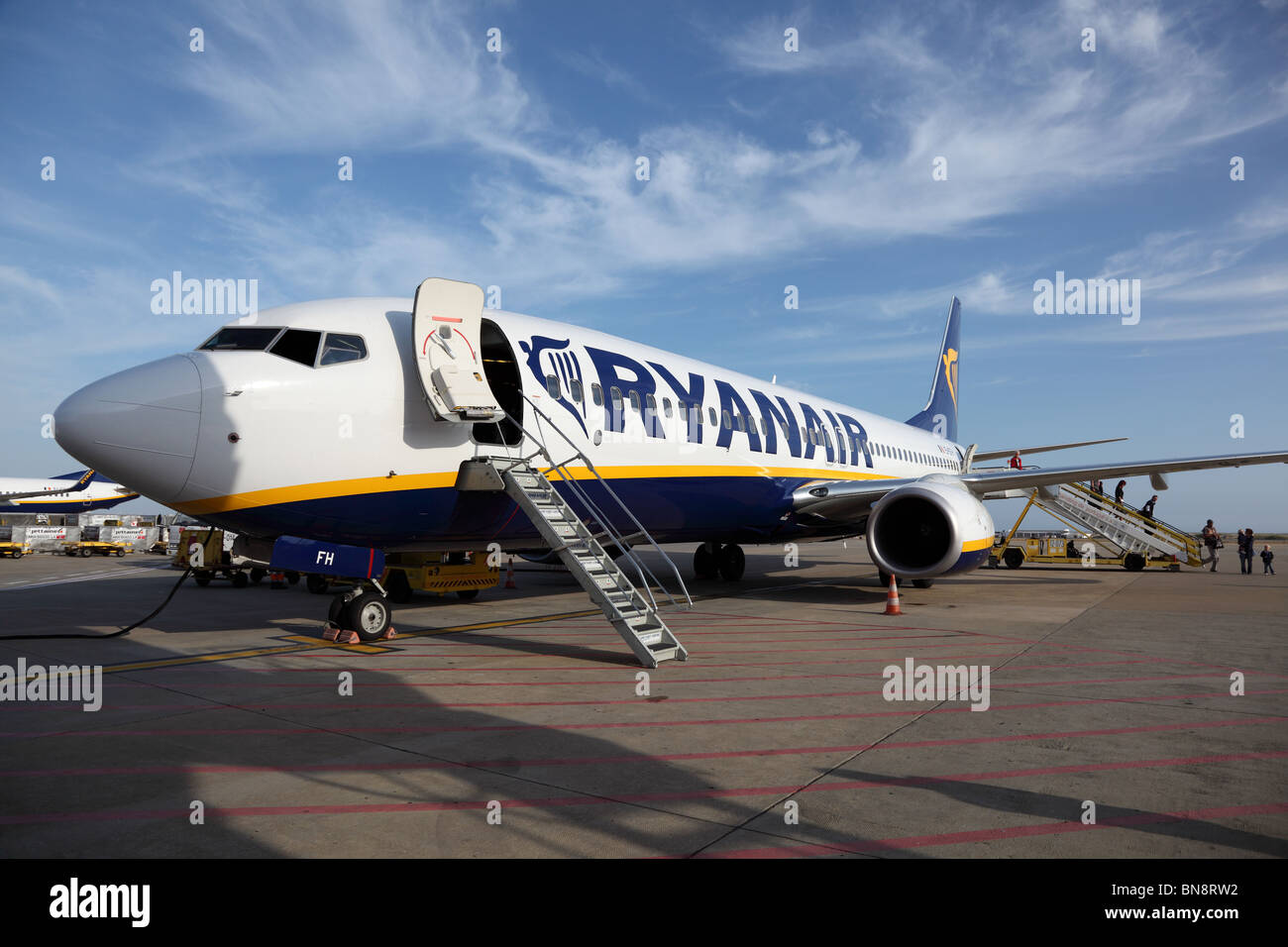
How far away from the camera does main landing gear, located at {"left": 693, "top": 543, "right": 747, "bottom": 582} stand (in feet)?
60.6

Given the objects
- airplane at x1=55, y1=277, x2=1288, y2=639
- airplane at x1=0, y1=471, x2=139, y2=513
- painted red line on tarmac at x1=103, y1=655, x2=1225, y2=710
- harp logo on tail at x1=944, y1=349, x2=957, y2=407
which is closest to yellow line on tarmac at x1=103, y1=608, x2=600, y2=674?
airplane at x1=55, y1=277, x2=1288, y2=639

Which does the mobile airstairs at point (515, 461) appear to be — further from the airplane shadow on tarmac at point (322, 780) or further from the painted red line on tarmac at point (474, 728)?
the painted red line on tarmac at point (474, 728)

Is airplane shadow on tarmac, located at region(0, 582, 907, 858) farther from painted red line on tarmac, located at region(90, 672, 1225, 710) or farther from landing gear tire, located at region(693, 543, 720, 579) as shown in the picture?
landing gear tire, located at region(693, 543, 720, 579)

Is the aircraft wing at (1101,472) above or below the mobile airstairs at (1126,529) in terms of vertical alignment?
above

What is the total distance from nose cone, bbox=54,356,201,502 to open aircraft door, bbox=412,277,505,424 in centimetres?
210

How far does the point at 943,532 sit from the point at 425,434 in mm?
9543

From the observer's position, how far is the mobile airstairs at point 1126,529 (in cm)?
2383

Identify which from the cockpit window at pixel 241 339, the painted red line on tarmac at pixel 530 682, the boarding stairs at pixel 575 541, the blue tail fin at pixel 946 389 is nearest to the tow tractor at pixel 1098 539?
the blue tail fin at pixel 946 389

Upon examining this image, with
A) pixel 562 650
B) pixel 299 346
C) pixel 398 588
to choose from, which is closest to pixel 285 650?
pixel 562 650

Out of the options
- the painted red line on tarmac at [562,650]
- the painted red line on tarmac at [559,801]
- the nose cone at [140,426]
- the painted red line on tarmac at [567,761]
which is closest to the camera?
the painted red line on tarmac at [559,801]

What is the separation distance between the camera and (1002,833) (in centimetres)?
354

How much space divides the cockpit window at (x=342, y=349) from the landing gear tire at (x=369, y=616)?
2839mm
